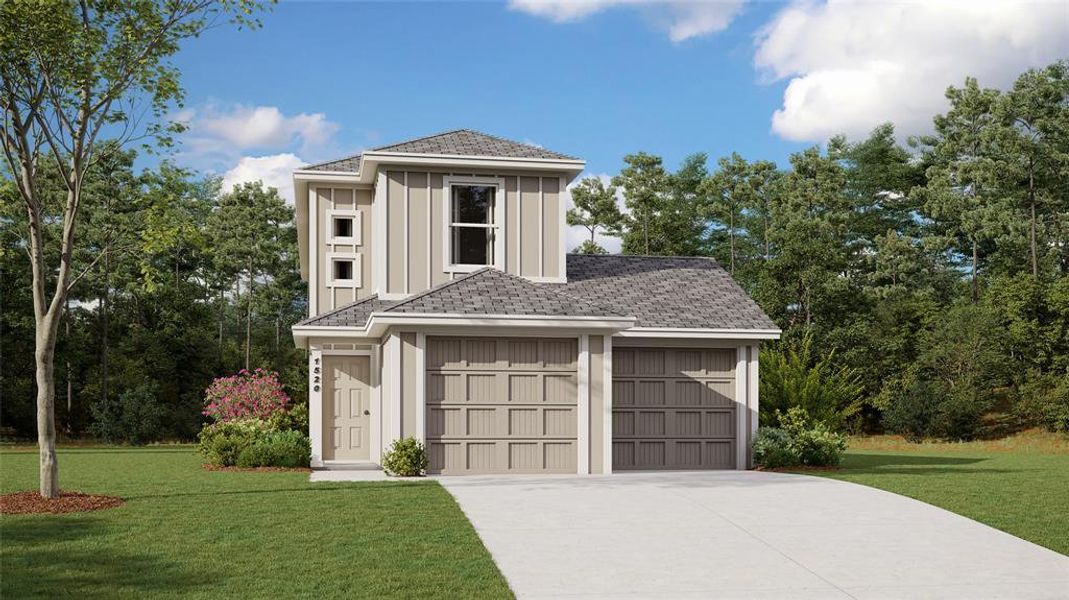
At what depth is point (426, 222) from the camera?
66.0ft

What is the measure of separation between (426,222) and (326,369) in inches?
143

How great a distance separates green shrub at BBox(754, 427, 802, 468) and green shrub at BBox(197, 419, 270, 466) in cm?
963

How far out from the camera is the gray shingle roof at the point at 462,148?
20.1 meters

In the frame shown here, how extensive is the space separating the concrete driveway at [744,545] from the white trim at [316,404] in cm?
534

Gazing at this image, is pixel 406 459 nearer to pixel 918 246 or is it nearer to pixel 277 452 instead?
pixel 277 452

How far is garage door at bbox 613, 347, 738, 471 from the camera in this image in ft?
63.0

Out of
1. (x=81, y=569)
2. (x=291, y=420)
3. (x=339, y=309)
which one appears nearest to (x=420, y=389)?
(x=339, y=309)

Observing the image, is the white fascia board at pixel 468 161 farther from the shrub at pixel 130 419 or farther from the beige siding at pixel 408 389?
the shrub at pixel 130 419

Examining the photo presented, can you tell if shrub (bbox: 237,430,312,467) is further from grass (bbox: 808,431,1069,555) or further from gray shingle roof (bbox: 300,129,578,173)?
grass (bbox: 808,431,1069,555)

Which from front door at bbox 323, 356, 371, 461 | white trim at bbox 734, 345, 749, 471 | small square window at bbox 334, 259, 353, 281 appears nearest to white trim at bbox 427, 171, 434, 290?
front door at bbox 323, 356, 371, 461

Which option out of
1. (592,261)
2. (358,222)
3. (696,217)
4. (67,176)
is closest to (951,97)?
(696,217)

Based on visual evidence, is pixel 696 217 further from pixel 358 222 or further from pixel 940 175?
pixel 358 222

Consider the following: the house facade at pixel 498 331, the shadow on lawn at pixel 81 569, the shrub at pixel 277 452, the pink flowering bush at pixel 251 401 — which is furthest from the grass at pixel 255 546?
the pink flowering bush at pixel 251 401

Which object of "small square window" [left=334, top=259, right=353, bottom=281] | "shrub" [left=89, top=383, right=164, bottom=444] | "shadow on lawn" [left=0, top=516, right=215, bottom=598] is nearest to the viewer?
"shadow on lawn" [left=0, top=516, right=215, bottom=598]
